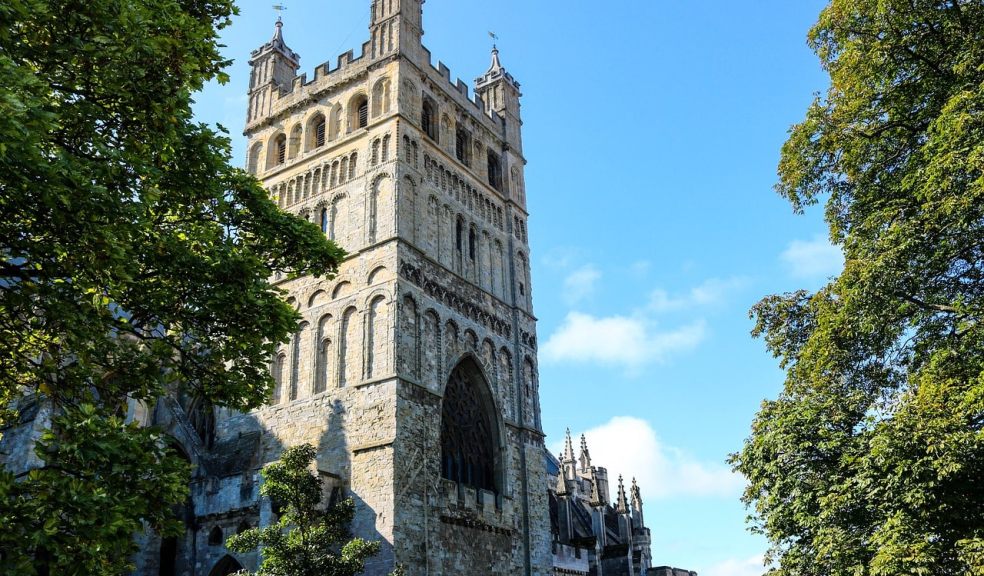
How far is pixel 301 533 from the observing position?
18.2m

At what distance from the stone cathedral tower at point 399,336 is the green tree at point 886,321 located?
10330mm

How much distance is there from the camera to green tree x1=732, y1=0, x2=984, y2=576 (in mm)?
11758

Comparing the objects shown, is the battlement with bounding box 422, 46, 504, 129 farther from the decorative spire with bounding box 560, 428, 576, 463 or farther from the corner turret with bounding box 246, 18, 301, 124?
the decorative spire with bounding box 560, 428, 576, 463

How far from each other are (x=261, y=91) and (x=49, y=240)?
25.9m

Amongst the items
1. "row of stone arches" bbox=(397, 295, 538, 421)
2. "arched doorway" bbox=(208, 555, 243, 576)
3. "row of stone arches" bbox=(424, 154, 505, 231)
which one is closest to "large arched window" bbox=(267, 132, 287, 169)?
"row of stone arches" bbox=(424, 154, 505, 231)

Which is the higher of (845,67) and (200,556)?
(845,67)

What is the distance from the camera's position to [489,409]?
27.2 m

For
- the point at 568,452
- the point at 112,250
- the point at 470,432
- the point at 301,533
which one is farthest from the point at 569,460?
the point at 112,250

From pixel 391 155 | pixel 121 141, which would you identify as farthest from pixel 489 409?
pixel 121 141

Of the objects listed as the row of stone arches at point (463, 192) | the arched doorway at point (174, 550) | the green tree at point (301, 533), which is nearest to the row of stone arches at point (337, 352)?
the arched doorway at point (174, 550)

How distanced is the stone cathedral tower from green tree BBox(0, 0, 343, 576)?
11091 mm

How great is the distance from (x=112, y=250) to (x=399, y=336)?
1568 cm

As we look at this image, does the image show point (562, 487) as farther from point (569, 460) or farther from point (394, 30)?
point (394, 30)

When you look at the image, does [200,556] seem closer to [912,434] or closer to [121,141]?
[121,141]
